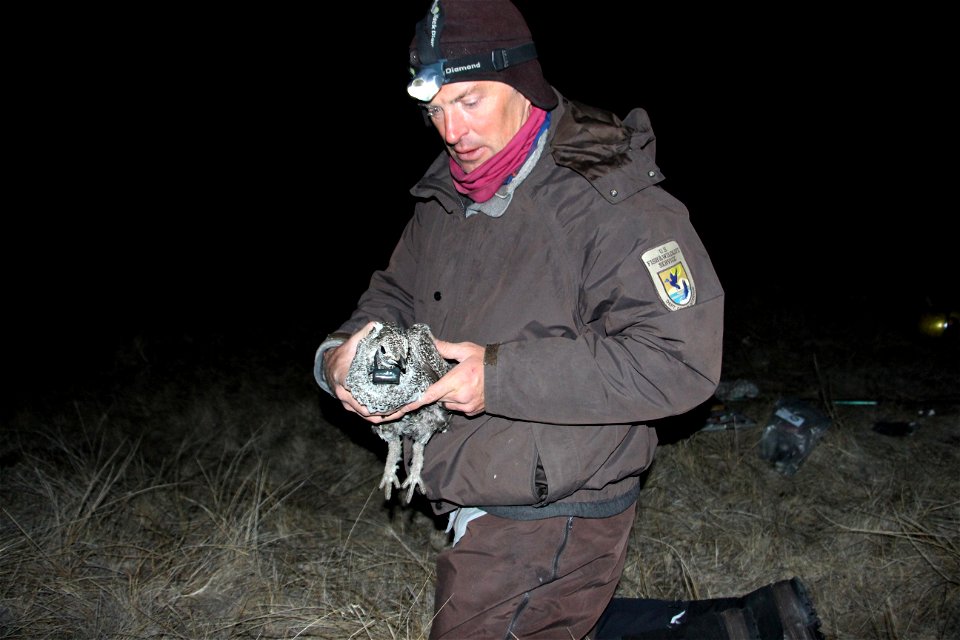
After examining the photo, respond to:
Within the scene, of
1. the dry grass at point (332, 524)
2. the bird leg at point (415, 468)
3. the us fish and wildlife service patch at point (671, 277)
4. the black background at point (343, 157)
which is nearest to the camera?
the us fish and wildlife service patch at point (671, 277)

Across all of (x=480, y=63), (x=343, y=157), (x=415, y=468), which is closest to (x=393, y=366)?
(x=415, y=468)

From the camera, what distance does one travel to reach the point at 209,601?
2.85m

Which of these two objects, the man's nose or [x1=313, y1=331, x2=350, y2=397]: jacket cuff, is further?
[x1=313, y1=331, x2=350, y2=397]: jacket cuff

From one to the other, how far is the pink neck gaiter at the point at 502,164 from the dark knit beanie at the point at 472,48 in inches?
3.3

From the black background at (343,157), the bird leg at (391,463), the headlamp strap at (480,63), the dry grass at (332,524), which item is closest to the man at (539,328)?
the headlamp strap at (480,63)

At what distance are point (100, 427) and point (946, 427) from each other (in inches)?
222

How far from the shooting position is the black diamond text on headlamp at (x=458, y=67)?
6.05 ft

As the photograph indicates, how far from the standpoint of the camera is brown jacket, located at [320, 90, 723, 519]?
5.67 ft

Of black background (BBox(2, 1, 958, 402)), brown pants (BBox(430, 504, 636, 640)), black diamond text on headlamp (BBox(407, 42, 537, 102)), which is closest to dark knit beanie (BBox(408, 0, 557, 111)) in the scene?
→ black diamond text on headlamp (BBox(407, 42, 537, 102))

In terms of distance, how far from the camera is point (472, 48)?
6.05 ft

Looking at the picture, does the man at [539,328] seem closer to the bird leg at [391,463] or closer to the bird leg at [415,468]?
the bird leg at [415,468]

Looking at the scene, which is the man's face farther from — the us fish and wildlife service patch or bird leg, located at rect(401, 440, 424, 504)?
bird leg, located at rect(401, 440, 424, 504)

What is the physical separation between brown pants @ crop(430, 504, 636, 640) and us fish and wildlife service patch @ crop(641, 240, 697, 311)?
76cm

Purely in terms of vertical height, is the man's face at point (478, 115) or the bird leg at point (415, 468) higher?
the man's face at point (478, 115)
